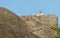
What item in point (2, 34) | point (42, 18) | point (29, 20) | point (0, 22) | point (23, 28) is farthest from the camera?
point (42, 18)

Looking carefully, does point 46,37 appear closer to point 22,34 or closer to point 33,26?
point 33,26

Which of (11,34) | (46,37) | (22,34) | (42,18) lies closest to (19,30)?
(22,34)

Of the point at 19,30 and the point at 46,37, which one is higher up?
the point at 19,30

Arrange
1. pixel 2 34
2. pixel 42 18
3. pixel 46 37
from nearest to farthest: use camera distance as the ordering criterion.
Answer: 1. pixel 2 34
2. pixel 46 37
3. pixel 42 18

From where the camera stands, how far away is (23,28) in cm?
1048

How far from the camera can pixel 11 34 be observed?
8.97m

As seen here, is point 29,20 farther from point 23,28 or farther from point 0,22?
point 0,22

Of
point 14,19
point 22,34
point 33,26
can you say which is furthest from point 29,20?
point 22,34

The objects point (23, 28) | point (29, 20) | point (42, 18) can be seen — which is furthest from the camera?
point (42, 18)

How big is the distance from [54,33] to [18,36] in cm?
474

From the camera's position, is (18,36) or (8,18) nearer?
(18,36)

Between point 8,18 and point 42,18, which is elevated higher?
point 8,18

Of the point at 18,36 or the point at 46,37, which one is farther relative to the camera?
the point at 46,37

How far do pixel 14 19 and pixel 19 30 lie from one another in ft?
2.84
